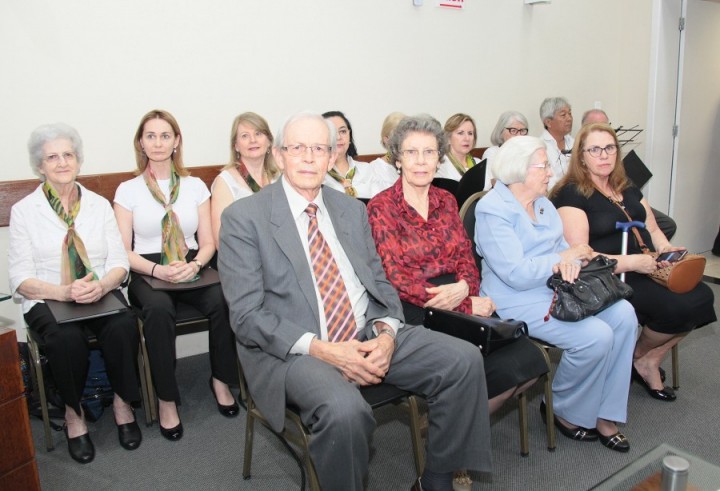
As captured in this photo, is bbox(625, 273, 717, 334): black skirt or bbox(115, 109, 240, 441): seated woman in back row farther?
bbox(625, 273, 717, 334): black skirt

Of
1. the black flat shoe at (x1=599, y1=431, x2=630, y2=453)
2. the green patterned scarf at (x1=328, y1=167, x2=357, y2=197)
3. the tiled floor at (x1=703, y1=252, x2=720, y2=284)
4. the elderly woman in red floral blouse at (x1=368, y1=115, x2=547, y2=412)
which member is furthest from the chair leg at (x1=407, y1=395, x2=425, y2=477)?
the tiled floor at (x1=703, y1=252, x2=720, y2=284)

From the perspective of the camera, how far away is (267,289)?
2039 mm

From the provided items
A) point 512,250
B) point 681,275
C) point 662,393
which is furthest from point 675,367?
point 512,250

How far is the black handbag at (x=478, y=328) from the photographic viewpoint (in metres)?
2.17

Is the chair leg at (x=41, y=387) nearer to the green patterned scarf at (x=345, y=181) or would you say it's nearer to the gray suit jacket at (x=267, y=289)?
the gray suit jacket at (x=267, y=289)

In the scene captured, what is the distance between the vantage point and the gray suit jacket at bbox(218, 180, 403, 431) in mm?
1933

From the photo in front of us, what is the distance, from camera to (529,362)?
2.28 meters

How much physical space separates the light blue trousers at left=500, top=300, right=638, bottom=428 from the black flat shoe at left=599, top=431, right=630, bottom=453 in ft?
0.23

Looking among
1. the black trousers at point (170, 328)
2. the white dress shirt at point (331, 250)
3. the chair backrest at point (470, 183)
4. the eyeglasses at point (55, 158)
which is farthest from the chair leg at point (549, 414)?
the eyeglasses at point (55, 158)

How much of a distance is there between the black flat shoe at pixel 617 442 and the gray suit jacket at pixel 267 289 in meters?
1.38

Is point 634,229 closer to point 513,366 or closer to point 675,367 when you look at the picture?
point 675,367

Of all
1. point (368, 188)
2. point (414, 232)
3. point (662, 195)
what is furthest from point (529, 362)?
point (662, 195)

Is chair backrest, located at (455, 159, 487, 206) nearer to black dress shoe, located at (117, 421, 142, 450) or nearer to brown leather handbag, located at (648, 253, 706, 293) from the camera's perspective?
brown leather handbag, located at (648, 253, 706, 293)

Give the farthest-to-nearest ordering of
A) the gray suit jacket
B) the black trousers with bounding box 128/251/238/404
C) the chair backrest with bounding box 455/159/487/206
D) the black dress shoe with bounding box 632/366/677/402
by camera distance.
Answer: the chair backrest with bounding box 455/159/487/206, the black dress shoe with bounding box 632/366/677/402, the black trousers with bounding box 128/251/238/404, the gray suit jacket
